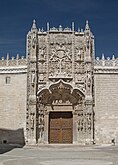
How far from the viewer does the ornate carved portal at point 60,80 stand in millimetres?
19938

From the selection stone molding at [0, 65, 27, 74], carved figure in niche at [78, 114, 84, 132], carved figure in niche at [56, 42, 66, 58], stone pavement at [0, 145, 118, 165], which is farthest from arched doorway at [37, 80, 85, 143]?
stone pavement at [0, 145, 118, 165]

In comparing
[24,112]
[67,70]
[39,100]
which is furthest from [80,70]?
[24,112]

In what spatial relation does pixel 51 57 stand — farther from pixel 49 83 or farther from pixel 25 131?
pixel 25 131

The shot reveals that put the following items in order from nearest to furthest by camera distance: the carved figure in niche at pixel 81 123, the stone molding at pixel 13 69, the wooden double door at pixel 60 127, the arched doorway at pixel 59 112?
the carved figure in niche at pixel 81 123, the arched doorway at pixel 59 112, the wooden double door at pixel 60 127, the stone molding at pixel 13 69

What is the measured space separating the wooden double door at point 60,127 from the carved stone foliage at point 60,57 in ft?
9.87

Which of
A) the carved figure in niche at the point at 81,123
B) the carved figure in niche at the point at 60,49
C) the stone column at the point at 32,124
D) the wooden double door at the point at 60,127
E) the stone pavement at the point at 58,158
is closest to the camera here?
the stone pavement at the point at 58,158

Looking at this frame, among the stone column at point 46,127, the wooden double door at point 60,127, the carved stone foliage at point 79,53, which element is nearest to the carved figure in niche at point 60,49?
the carved stone foliage at point 79,53

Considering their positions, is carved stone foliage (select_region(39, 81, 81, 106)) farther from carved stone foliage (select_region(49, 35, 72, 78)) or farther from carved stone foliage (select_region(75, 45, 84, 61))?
carved stone foliage (select_region(75, 45, 84, 61))

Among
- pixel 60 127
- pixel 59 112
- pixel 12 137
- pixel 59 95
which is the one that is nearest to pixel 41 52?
pixel 59 95

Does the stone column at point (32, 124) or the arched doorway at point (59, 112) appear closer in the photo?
the stone column at point (32, 124)

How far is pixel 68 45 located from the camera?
2106 cm

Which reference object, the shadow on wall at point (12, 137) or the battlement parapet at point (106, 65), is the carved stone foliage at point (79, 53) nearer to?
the battlement parapet at point (106, 65)

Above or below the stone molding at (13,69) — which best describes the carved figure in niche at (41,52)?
above

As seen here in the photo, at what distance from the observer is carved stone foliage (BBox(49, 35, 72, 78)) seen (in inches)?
812
